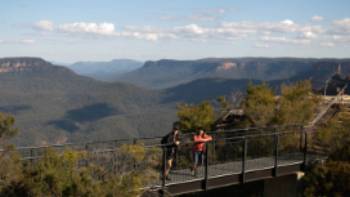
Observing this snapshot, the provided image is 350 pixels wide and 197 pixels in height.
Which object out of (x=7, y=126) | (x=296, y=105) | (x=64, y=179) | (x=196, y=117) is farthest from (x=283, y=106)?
(x=64, y=179)

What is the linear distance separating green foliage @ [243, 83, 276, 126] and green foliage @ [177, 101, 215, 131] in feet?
5.86

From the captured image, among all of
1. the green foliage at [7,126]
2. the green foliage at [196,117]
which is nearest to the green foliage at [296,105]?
the green foliage at [196,117]

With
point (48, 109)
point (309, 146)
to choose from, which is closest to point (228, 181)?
point (309, 146)

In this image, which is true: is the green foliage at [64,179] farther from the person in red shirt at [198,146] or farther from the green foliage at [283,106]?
the green foliage at [283,106]

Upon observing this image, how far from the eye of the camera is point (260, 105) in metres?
25.1

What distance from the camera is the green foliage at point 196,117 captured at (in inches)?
1009

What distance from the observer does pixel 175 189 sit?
13.8 meters

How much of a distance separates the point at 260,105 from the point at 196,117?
3035 millimetres

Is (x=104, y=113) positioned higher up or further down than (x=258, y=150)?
further down

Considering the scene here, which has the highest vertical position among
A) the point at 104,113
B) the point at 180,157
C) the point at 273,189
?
the point at 180,157

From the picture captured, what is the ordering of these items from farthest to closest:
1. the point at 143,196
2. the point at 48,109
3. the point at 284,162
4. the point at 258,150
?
the point at 48,109, the point at 258,150, the point at 284,162, the point at 143,196

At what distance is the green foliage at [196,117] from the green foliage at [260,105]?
1.79 meters

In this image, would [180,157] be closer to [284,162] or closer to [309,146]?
[284,162]

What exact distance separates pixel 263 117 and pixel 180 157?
8.75m
